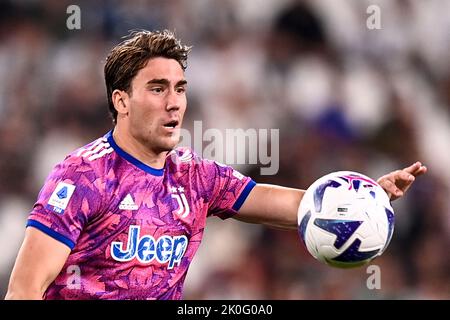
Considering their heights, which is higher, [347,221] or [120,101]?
[120,101]

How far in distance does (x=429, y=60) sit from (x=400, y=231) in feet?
5.99

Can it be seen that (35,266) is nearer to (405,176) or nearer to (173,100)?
(173,100)

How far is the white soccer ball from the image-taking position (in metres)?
3.80

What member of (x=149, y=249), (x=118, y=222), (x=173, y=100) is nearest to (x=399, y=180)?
(x=173, y=100)

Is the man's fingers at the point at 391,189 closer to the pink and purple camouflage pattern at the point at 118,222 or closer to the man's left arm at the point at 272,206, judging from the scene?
the man's left arm at the point at 272,206

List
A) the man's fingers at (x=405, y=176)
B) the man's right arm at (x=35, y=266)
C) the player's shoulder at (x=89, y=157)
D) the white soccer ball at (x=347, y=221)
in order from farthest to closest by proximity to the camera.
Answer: the man's fingers at (x=405, y=176) → the white soccer ball at (x=347, y=221) → the player's shoulder at (x=89, y=157) → the man's right arm at (x=35, y=266)

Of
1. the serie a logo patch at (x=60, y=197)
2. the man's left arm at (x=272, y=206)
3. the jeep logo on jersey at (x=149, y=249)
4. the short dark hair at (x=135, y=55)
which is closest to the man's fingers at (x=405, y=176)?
the man's left arm at (x=272, y=206)

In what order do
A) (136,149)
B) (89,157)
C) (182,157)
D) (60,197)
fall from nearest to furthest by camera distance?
(60,197)
(89,157)
(136,149)
(182,157)

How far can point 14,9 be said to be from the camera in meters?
6.99

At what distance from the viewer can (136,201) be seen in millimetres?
3795

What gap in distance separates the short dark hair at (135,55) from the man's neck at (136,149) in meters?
0.25

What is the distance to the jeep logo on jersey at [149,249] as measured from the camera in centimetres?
372

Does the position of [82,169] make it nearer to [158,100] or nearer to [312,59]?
[158,100]

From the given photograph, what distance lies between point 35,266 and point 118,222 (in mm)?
536
